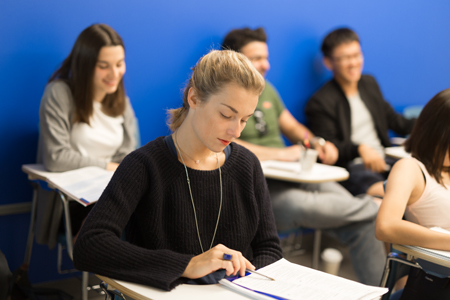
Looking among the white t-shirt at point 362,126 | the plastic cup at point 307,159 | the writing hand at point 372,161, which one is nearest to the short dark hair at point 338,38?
the white t-shirt at point 362,126

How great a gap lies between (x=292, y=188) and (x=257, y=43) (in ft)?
3.47

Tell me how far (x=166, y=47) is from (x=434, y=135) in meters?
1.84

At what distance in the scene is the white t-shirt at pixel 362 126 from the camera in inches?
144

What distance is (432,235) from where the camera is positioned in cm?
148

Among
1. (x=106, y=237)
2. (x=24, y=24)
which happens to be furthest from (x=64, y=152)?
(x=106, y=237)

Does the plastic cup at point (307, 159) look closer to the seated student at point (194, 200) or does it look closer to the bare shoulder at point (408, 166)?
the bare shoulder at point (408, 166)

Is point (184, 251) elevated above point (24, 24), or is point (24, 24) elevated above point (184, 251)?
point (24, 24)

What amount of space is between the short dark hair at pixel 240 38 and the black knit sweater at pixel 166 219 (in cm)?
170

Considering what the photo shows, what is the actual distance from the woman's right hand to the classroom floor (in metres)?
Result: 1.51

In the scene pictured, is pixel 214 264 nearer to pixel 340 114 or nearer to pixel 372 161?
pixel 372 161

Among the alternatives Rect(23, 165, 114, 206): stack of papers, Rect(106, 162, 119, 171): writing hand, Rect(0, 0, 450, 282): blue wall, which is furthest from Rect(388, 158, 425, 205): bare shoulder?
Rect(106, 162, 119, 171): writing hand

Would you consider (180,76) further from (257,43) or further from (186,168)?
(186,168)

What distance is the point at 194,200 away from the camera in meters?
1.38

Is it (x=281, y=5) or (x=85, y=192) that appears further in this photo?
(x=281, y=5)
